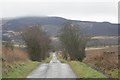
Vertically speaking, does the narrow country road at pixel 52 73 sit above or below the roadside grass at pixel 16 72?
below

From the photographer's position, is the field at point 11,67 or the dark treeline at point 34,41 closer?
the field at point 11,67

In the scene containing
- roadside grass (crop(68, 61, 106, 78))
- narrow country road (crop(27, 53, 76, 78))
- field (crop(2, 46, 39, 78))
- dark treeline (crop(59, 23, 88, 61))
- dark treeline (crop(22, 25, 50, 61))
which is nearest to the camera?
roadside grass (crop(68, 61, 106, 78))

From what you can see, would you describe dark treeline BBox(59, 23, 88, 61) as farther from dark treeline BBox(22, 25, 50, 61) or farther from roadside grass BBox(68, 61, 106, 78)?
roadside grass BBox(68, 61, 106, 78)

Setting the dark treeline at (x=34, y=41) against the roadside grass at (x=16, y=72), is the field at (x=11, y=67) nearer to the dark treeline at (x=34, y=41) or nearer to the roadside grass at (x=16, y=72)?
the roadside grass at (x=16, y=72)

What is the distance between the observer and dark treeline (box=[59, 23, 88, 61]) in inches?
2635

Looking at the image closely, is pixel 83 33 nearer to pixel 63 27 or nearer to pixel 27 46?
pixel 63 27

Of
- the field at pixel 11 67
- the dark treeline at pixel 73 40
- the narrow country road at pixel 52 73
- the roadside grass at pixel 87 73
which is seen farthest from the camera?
the dark treeline at pixel 73 40

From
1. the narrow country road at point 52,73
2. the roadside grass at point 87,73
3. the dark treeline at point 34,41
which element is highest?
the dark treeline at point 34,41

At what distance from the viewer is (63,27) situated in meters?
69.8

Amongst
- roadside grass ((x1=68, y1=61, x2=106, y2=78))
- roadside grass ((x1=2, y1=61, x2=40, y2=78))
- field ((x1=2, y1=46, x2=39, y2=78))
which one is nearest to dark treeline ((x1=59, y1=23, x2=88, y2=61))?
field ((x1=2, y1=46, x2=39, y2=78))

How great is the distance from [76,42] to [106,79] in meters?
46.3

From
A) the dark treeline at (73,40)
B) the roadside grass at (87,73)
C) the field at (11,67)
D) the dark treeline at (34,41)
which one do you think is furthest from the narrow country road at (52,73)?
the dark treeline at (34,41)

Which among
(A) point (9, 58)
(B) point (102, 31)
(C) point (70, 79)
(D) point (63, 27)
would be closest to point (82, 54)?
(D) point (63, 27)

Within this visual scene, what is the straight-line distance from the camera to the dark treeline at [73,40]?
66.9 m
